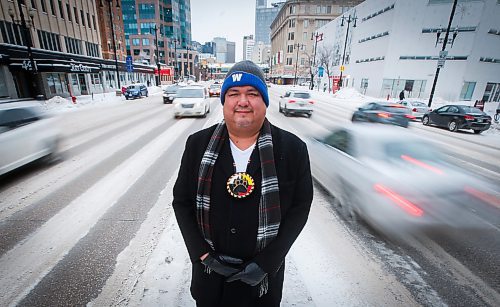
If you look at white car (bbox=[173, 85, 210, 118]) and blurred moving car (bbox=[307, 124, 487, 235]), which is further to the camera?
white car (bbox=[173, 85, 210, 118])

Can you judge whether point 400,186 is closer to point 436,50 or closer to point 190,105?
point 190,105

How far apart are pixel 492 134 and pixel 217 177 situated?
1693 centimetres

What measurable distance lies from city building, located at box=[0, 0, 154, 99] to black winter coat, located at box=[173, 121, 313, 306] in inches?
880

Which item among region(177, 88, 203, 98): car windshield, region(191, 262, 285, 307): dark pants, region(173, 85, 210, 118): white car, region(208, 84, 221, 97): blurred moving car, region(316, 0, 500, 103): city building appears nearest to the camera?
region(191, 262, 285, 307): dark pants

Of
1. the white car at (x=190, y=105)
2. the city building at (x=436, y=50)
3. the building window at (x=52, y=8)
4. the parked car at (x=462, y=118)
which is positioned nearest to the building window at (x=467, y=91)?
the city building at (x=436, y=50)

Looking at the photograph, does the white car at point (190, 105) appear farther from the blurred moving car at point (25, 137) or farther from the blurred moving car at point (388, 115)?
the blurred moving car at point (388, 115)

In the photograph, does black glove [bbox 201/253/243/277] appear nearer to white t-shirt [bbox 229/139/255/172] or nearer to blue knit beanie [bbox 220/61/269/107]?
white t-shirt [bbox 229/139/255/172]

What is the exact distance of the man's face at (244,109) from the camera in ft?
4.86

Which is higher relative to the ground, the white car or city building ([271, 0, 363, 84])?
city building ([271, 0, 363, 84])

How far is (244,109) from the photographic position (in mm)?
1481

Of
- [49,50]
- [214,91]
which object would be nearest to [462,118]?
[214,91]

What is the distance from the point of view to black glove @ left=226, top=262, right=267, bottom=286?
4.79 ft

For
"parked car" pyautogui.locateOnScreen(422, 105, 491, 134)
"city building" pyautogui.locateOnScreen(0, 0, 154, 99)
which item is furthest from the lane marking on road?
"city building" pyautogui.locateOnScreen(0, 0, 154, 99)

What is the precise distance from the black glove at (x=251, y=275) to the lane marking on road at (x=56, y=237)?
241 cm
